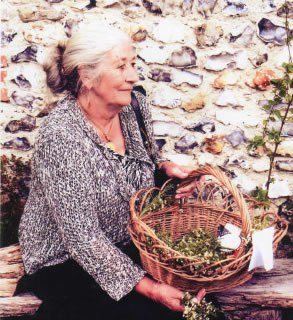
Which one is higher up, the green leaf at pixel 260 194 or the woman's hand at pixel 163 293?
the woman's hand at pixel 163 293

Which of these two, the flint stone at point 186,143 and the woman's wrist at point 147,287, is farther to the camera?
the flint stone at point 186,143

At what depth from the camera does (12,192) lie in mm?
2992

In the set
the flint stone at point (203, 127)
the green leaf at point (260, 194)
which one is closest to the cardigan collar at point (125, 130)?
the flint stone at point (203, 127)

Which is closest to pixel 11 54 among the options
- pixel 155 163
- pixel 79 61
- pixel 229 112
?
pixel 79 61

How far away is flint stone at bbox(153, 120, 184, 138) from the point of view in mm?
2859

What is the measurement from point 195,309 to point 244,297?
0.56m

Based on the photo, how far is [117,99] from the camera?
2.20 meters

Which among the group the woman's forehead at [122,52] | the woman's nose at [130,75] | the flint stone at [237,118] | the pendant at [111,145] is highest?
the woman's forehead at [122,52]

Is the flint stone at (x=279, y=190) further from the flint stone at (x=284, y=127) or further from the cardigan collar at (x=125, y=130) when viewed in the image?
the cardigan collar at (x=125, y=130)

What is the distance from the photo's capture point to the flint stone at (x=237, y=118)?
278 centimetres

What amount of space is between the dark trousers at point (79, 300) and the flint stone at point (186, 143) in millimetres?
1019

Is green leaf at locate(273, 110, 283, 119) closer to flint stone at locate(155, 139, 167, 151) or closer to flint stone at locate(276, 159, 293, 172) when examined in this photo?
flint stone at locate(276, 159, 293, 172)

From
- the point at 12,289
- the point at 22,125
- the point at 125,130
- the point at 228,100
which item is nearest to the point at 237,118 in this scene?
the point at 228,100


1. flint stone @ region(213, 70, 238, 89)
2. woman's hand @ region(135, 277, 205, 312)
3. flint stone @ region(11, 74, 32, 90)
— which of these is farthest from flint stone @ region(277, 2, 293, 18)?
woman's hand @ region(135, 277, 205, 312)
